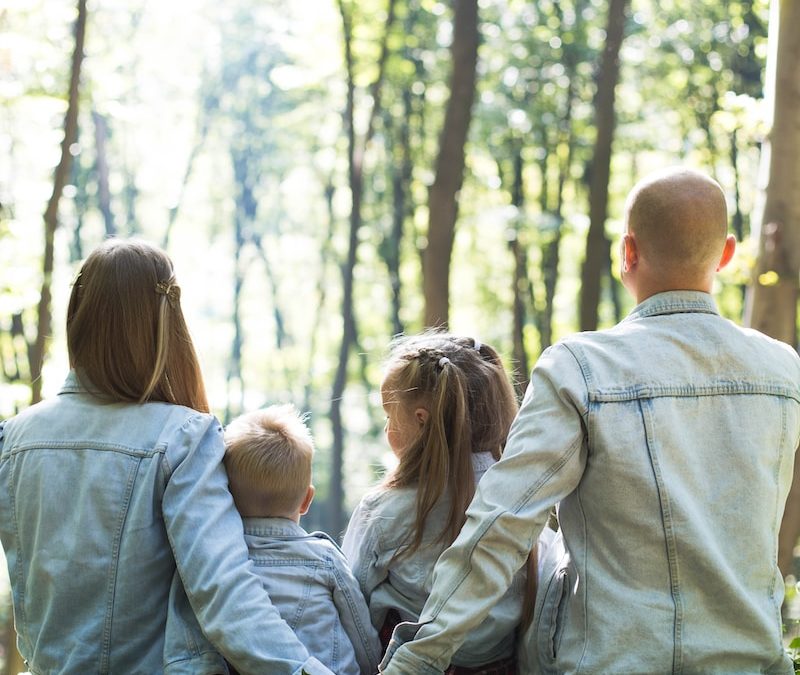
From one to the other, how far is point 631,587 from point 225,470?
1194mm

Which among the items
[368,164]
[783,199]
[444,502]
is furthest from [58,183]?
[368,164]

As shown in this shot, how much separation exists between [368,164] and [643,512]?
21.3m

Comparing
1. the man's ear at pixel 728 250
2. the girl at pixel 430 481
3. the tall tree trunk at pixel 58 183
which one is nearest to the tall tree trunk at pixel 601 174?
the tall tree trunk at pixel 58 183

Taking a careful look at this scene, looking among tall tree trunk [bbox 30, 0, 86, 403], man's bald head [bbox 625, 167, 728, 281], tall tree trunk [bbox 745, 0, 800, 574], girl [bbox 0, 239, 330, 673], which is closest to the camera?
man's bald head [bbox 625, 167, 728, 281]

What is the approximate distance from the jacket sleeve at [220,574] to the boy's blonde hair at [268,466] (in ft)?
0.35

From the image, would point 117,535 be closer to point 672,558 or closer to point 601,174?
point 672,558

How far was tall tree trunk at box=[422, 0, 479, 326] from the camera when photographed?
8.89 metres

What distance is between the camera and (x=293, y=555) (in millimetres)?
2910

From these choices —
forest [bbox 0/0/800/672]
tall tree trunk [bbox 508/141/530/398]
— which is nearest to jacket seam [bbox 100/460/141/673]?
forest [bbox 0/0/800/672]

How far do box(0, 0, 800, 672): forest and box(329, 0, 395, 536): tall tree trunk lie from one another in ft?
0.17

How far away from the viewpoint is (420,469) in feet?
9.89

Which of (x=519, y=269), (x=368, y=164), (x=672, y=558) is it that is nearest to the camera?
(x=672, y=558)

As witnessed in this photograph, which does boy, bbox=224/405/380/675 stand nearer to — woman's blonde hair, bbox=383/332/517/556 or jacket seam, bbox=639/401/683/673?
woman's blonde hair, bbox=383/332/517/556

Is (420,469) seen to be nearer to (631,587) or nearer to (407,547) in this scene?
(407,547)
